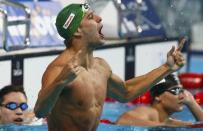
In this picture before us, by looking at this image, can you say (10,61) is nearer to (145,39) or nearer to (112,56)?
(112,56)

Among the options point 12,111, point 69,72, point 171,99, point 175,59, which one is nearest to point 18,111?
point 12,111

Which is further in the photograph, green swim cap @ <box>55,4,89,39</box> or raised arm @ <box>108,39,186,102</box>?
raised arm @ <box>108,39,186,102</box>

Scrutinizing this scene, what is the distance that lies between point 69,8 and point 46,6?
4399 mm

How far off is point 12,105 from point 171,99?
145 cm

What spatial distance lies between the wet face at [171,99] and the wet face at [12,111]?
4.17 ft

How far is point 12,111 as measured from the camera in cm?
531

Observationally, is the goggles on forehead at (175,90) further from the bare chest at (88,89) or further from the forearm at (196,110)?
the bare chest at (88,89)

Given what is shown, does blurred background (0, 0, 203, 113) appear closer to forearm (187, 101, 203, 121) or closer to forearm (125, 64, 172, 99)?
forearm (187, 101, 203, 121)

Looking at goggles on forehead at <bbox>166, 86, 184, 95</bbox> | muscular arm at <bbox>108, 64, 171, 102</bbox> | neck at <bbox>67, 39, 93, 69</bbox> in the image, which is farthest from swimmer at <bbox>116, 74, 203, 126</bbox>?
neck at <bbox>67, 39, 93, 69</bbox>

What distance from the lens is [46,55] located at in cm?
721

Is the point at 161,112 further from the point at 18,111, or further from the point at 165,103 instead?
the point at 18,111

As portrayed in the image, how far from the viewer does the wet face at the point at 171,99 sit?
19.5 feet

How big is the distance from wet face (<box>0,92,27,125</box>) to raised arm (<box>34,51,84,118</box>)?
5.25 feet

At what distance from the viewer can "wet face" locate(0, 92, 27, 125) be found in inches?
209
